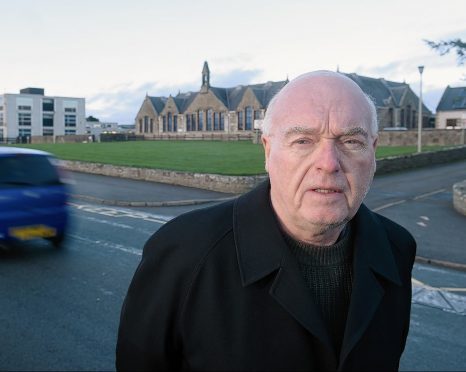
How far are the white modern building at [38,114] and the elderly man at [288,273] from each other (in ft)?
362

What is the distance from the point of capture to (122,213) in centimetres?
1379

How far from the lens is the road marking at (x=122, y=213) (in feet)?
42.1

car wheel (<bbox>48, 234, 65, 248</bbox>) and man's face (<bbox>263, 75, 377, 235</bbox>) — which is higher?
man's face (<bbox>263, 75, 377, 235</bbox>)

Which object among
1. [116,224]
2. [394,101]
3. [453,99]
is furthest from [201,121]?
[116,224]

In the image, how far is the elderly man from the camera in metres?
1.66

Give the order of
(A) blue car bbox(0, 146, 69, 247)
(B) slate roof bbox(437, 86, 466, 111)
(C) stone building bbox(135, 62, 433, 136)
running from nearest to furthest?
(A) blue car bbox(0, 146, 69, 247) → (B) slate roof bbox(437, 86, 466, 111) → (C) stone building bbox(135, 62, 433, 136)

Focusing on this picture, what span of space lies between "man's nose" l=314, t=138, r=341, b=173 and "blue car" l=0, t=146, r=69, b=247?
27.3 feet

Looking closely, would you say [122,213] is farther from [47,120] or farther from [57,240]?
[47,120]

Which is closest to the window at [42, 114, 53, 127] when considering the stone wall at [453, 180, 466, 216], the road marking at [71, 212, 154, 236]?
the road marking at [71, 212, 154, 236]

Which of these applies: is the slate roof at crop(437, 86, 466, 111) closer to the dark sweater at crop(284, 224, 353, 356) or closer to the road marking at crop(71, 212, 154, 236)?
the road marking at crop(71, 212, 154, 236)

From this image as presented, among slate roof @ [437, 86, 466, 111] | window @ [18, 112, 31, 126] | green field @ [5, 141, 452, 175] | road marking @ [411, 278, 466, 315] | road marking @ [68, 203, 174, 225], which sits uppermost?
window @ [18, 112, 31, 126]

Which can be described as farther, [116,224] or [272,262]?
[116,224]

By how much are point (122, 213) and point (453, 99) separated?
5964cm

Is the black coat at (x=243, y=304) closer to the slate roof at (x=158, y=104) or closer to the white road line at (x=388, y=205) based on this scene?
the white road line at (x=388, y=205)
